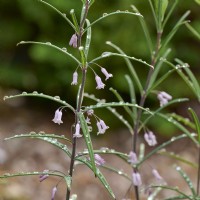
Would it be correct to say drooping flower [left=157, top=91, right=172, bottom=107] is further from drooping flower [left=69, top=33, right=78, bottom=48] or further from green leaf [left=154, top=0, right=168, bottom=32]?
drooping flower [left=69, top=33, right=78, bottom=48]

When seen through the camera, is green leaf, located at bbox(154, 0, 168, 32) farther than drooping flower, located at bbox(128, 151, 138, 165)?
No

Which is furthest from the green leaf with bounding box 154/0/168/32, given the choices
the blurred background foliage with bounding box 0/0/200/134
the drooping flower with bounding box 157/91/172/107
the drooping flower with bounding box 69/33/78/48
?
the blurred background foliage with bounding box 0/0/200/134

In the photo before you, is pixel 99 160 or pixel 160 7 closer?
pixel 99 160

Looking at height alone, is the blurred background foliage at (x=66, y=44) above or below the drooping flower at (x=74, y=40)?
below

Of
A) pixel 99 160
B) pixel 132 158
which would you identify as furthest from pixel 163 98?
pixel 99 160

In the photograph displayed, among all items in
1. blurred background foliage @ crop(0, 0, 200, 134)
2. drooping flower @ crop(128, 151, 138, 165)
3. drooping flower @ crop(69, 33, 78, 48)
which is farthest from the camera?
blurred background foliage @ crop(0, 0, 200, 134)

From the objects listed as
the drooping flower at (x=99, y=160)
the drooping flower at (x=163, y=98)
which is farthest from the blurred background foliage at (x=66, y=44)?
the drooping flower at (x=99, y=160)

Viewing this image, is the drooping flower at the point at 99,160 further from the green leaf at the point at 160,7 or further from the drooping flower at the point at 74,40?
the green leaf at the point at 160,7

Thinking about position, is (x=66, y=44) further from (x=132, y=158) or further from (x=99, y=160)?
(x=99, y=160)
